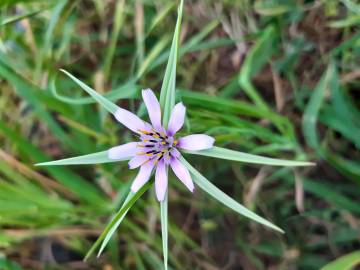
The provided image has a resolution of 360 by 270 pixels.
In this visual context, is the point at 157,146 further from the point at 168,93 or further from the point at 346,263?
the point at 346,263

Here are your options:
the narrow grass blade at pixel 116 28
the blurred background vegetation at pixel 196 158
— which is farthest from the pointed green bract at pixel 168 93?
the narrow grass blade at pixel 116 28

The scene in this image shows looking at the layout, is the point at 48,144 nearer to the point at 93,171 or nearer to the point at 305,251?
the point at 93,171

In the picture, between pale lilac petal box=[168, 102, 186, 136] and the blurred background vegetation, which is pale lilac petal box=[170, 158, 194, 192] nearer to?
pale lilac petal box=[168, 102, 186, 136]

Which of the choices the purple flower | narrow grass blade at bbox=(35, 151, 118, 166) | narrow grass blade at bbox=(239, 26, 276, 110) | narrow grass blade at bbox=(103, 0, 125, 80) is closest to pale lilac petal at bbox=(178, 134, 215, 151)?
the purple flower

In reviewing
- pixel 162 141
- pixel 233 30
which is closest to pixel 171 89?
pixel 162 141

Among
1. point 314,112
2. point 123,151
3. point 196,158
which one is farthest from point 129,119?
point 314,112
